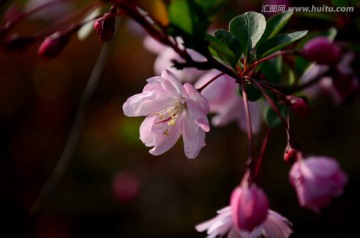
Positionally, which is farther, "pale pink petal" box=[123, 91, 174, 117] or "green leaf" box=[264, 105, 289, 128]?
"green leaf" box=[264, 105, 289, 128]

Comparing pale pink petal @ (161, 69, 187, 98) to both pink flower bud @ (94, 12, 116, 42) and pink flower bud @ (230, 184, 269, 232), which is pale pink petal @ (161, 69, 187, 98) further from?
pink flower bud @ (230, 184, 269, 232)

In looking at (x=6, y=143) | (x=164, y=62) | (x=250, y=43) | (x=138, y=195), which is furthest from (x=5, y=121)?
(x=250, y=43)

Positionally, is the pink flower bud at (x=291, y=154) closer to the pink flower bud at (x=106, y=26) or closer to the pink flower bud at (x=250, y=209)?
the pink flower bud at (x=250, y=209)

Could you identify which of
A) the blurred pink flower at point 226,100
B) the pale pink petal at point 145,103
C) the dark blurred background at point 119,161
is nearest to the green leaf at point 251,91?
the pale pink petal at point 145,103

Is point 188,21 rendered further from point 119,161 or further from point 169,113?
point 119,161

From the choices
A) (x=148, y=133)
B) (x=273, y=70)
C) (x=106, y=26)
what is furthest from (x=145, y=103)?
(x=273, y=70)

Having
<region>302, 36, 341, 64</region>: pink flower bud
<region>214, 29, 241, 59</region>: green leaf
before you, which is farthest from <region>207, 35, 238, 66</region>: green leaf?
<region>302, 36, 341, 64</region>: pink flower bud

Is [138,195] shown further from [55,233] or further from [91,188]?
[55,233]
